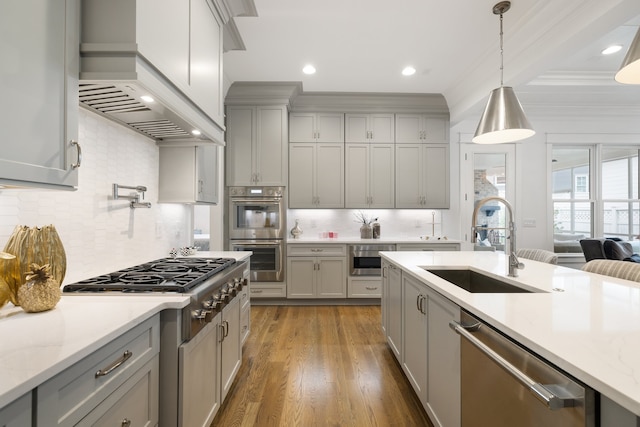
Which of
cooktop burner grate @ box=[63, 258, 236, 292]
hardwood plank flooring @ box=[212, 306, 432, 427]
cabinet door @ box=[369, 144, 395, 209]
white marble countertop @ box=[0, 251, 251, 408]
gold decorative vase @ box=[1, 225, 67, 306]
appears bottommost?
hardwood plank flooring @ box=[212, 306, 432, 427]

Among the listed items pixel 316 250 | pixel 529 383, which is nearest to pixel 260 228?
pixel 316 250

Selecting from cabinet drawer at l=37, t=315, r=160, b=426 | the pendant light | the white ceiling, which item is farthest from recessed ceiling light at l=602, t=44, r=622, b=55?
cabinet drawer at l=37, t=315, r=160, b=426

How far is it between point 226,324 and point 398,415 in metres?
1.24

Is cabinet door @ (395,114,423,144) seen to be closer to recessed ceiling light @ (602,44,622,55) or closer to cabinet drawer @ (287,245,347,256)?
cabinet drawer @ (287,245,347,256)

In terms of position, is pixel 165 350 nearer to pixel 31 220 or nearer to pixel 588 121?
pixel 31 220

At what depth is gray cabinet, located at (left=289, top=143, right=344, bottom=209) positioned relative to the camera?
14.9 ft

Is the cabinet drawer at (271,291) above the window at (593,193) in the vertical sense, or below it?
below

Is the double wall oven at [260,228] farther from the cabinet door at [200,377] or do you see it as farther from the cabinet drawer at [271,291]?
the cabinet door at [200,377]

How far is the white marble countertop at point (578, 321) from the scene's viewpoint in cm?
71

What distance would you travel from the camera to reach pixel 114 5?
1250 millimetres

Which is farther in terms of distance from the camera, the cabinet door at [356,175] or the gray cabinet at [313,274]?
the cabinet door at [356,175]

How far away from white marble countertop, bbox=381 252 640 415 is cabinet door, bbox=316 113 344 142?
3088 mm

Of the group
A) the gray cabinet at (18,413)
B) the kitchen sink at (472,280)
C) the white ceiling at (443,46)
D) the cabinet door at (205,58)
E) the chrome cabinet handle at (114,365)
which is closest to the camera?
the gray cabinet at (18,413)

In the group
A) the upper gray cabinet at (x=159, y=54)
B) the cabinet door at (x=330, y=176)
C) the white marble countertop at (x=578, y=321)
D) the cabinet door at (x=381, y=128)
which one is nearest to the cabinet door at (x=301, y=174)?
the cabinet door at (x=330, y=176)
